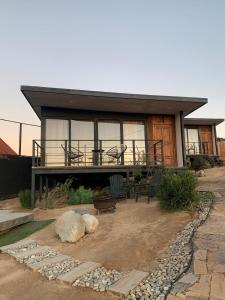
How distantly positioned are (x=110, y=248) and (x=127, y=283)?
1475 millimetres

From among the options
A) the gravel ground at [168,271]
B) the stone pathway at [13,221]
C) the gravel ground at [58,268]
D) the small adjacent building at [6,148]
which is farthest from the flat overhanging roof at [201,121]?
the gravel ground at [58,268]

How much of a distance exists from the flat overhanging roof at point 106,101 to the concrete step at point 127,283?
23.9 feet

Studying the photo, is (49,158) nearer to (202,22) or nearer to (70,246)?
(70,246)

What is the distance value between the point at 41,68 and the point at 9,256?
37.1 ft

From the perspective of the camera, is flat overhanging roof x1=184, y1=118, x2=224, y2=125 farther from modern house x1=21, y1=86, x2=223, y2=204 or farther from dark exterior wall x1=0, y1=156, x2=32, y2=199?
dark exterior wall x1=0, y1=156, x2=32, y2=199

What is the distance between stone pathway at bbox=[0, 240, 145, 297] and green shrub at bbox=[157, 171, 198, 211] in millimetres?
3071

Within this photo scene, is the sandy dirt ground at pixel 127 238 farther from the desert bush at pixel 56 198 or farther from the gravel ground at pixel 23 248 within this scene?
the desert bush at pixel 56 198

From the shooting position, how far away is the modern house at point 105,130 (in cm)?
1057

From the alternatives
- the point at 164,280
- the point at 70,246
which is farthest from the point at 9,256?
the point at 164,280

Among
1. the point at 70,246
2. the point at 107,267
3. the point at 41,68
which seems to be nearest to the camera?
the point at 107,267

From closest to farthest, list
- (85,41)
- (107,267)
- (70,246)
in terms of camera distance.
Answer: (107,267), (70,246), (85,41)

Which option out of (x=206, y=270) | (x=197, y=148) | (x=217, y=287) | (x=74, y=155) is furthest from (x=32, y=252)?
(x=197, y=148)

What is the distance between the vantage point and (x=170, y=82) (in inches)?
590

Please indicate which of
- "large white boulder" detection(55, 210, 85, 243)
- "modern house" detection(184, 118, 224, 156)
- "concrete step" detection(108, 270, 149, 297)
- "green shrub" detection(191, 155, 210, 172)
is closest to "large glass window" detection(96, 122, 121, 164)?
"large white boulder" detection(55, 210, 85, 243)
